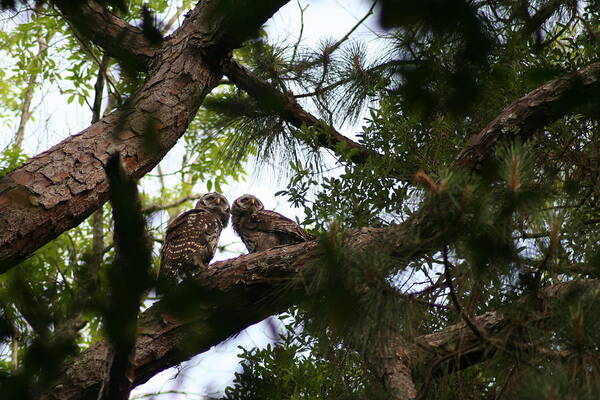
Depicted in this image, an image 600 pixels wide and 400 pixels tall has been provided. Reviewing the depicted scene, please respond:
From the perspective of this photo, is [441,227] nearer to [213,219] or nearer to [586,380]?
[586,380]

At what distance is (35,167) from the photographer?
362cm

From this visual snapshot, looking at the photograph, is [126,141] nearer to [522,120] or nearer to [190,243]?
[190,243]

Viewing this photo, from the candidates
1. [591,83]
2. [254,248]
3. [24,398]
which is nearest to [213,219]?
[254,248]

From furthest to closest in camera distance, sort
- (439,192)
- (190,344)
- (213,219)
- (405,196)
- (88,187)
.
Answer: (213,219)
(405,196)
(88,187)
(190,344)
(439,192)

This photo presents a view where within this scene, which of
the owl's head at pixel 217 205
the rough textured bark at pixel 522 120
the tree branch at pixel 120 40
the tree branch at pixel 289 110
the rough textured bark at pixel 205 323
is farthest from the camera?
the owl's head at pixel 217 205

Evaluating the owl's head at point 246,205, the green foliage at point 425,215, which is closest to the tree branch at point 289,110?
the green foliage at point 425,215

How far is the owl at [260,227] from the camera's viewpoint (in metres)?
6.21

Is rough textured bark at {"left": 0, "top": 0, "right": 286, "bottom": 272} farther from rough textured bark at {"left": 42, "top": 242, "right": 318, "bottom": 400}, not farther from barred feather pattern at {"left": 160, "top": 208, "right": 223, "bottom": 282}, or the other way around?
barred feather pattern at {"left": 160, "top": 208, "right": 223, "bottom": 282}

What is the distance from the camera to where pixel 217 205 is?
6.86 meters

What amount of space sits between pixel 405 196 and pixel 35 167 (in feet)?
7.27

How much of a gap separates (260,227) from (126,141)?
106 inches

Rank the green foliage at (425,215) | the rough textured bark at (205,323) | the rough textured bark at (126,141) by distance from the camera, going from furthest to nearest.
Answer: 1. the rough textured bark at (126,141)
2. the rough textured bark at (205,323)
3. the green foliage at (425,215)

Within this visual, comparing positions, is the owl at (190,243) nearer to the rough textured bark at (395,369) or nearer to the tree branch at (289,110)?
the tree branch at (289,110)

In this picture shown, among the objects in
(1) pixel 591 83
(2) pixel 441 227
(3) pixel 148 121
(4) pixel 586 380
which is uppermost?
(3) pixel 148 121
